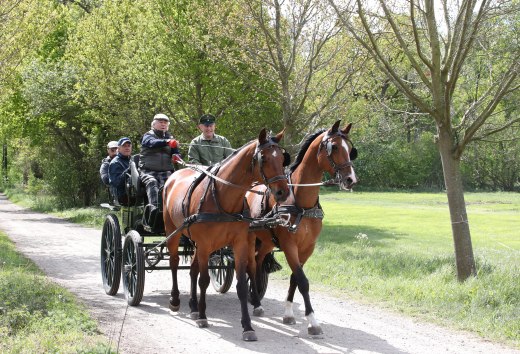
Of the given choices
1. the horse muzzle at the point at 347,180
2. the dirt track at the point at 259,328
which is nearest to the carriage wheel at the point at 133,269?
the dirt track at the point at 259,328

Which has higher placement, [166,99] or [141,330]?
[166,99]

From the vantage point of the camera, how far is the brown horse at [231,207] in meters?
7.65

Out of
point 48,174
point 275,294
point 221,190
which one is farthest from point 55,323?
point 48,174


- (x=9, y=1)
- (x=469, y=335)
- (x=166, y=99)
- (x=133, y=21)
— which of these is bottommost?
(x=469, y=335)

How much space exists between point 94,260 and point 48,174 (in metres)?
22.2

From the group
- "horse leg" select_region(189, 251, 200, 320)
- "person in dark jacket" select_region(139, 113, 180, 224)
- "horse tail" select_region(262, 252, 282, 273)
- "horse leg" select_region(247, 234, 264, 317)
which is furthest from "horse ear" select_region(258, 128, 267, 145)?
"person in dark jacket" select_region(139, 113, 180, 224)

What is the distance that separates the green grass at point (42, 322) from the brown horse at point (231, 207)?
1565 millimetres

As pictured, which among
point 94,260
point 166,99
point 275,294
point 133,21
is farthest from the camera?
point 133,21

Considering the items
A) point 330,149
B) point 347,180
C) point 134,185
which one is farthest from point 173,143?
point 347,180

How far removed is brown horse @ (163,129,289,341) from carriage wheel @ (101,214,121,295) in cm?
191

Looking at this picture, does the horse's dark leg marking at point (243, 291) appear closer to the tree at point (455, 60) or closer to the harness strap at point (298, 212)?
the harness strap at point (298, 212)

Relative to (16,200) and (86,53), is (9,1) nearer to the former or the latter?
(86,53)

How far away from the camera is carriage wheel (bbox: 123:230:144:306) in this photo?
30.8 feet

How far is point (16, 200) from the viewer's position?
48.3 metres
